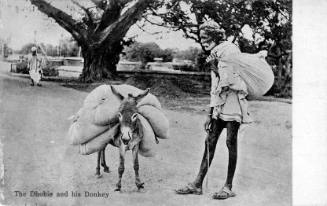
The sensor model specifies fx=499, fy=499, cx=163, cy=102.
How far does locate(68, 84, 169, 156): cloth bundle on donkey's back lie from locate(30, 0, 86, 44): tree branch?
0.82m

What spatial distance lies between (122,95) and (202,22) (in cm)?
141

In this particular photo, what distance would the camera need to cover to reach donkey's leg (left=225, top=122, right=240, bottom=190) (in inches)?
236

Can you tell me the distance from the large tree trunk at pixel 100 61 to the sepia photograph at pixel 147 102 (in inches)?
0.6

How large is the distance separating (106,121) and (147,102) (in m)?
0.54

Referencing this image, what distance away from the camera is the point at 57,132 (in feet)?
19.9

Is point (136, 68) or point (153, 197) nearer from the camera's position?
point (153, 197)

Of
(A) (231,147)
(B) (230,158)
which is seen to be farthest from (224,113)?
(B) (230,158)

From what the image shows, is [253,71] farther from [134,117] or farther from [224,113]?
[134,117]

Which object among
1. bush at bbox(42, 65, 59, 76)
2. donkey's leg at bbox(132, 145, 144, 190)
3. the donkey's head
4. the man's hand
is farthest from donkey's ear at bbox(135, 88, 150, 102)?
bush at bbox(42, 65, 59, 76)

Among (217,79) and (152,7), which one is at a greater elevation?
(152,7)

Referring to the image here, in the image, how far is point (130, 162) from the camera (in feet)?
19.8

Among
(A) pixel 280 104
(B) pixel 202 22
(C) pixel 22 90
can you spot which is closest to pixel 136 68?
(B) pixel 202 22
